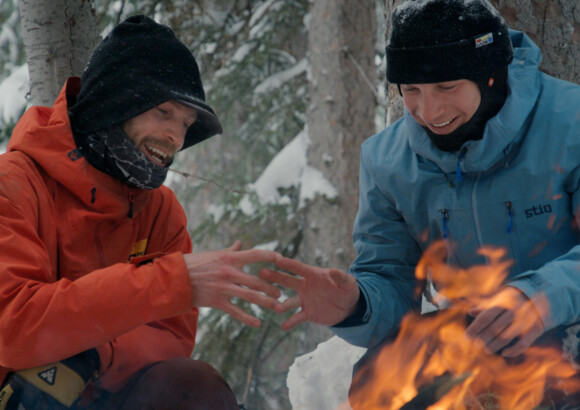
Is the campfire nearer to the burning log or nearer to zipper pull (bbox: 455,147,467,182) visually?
the burning log

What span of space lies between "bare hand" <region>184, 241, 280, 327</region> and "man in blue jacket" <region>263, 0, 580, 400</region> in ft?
0.54

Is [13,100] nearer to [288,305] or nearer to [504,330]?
[288,305]

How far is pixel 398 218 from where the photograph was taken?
2.96m

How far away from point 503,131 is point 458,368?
3.05 feet

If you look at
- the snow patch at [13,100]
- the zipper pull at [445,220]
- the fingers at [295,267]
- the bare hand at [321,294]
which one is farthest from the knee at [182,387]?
the snow patch at [13,100]

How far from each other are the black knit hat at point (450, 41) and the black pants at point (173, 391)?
136 cm

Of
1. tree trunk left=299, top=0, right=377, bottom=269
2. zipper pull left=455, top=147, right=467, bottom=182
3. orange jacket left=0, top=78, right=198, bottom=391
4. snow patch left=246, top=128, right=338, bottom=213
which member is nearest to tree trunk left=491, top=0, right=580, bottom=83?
zipper pull left=455, top=147, right=467, bottom=182

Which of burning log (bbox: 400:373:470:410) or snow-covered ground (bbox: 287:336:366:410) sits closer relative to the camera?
burning log (bbox: 400:373:470:410)

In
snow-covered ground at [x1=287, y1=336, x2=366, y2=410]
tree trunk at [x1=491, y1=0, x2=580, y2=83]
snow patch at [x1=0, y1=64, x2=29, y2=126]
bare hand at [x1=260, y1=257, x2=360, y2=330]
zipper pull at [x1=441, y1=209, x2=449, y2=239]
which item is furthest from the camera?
snow patch at [x1=0, y1=64, x2=29, y2=126]

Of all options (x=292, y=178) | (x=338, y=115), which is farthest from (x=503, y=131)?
(x=292, y=178)

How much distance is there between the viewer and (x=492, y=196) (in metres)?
2.67

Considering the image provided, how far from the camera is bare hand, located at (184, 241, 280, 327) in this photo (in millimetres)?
2162

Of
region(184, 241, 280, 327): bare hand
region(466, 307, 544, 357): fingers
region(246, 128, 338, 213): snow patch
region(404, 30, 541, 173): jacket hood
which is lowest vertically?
region(246, 128, 338, 213): snow patch

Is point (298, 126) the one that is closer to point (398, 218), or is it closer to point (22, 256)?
point (398, 218)
